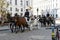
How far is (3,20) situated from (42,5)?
244 ft

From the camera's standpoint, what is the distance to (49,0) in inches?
4141

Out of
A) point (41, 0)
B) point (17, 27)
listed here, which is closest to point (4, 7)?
point (17, 27)

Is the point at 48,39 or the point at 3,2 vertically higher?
the point at 3,2

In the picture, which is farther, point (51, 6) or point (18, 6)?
point (51, 6)

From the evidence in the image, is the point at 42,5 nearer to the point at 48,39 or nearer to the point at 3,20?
the point at 3,20

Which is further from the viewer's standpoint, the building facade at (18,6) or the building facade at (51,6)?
the building facade at (51,6)

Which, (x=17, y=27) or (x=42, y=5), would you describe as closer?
(x=17, y=27)

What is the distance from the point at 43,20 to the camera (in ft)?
112

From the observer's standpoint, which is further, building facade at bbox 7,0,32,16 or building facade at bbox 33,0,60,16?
building facade at bbox 33,0,60,16

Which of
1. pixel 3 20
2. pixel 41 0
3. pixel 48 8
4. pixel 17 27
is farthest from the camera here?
pixel 41 0

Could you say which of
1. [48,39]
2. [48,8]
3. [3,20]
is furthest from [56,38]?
[48,8]

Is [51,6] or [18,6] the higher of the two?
[18,6]

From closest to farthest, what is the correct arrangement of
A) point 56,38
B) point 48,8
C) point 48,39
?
point 56,38, point 48,39, point 48,8

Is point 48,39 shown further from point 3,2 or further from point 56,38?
point 3,2
